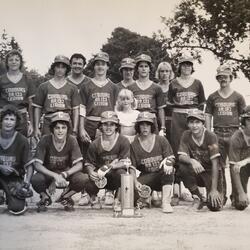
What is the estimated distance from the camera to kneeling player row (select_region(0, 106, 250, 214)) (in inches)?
150

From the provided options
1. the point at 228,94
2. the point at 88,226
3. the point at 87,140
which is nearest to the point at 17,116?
the point at 87,140

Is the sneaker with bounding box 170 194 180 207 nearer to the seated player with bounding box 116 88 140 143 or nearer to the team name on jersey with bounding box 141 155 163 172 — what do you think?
the team name on jersey with bounding box 141 155 163 172

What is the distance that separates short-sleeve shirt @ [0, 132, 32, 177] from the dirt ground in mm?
344

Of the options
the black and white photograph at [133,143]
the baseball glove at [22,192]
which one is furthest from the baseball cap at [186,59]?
the baseball glove at [22,192]

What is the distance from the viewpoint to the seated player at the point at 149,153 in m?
3.98

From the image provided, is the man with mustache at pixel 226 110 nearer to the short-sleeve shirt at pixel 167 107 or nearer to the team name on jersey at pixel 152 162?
the short-sleeve shirt at pixel 167 107

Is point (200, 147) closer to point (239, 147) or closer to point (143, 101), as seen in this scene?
point (239, 147)

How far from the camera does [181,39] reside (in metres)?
4.44

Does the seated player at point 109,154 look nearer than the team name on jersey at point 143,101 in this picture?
Yes

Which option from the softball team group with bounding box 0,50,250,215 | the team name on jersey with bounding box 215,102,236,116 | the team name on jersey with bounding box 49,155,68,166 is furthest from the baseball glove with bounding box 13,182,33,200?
the team name on jersey with bounding box 215,102,236,116

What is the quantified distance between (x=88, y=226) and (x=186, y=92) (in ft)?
5.74

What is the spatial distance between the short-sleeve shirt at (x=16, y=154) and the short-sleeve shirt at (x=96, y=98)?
2.48ft

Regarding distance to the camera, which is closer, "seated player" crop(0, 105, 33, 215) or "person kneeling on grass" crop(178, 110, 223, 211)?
"seated player" crop(0, 105, 33, 215)

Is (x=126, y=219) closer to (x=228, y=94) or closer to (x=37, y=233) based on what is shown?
(x=37, y=233)
